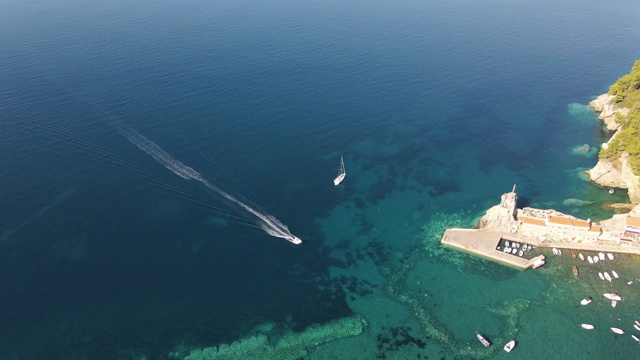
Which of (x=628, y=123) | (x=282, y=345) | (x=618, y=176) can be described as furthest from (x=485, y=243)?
(x=628, y=123)

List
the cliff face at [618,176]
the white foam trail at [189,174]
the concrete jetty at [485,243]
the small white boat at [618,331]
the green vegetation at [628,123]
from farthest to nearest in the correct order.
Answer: the green vegetation at [628,123] → the cliff face at [618,176] → the white foam trail at [189,174] → the concrete jetty at [485,243] → the small white boat at [618,331]

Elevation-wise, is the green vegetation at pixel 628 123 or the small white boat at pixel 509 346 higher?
the green vegetation at pixel 628 123

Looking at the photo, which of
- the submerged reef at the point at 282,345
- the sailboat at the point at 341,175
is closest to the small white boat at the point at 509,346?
the submerged reef at the point at 282,345

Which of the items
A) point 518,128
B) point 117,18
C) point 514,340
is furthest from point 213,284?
point 117,18

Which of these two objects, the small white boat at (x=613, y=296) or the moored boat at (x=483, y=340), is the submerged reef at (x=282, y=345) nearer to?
the moored boat at (x=483, y=340)

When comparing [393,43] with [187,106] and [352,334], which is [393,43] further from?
[352,334]

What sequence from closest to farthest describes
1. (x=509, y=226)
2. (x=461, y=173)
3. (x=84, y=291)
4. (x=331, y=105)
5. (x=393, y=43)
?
(x=84, y=291)
(x=509, y=226)
(x=461, y=173)
(x=331, y=105)
(x=393, y=43)

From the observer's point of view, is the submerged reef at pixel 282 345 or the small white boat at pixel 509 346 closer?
the small white boat at pixel 509 346
